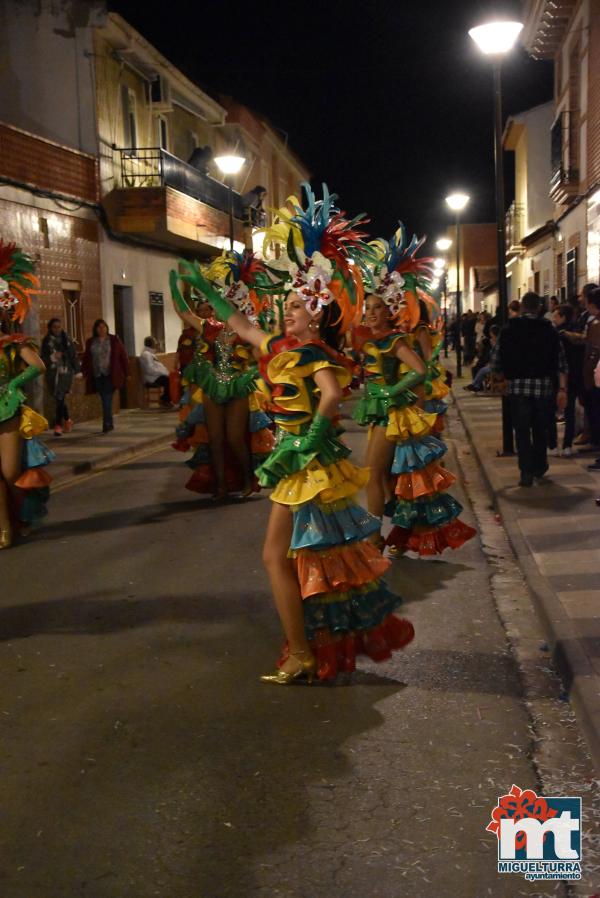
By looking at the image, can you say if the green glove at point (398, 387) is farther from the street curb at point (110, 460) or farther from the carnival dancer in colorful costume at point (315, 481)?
the street curb at point (110, 460)

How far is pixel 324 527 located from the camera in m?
4.86

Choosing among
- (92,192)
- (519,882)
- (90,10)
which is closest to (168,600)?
(519,882)

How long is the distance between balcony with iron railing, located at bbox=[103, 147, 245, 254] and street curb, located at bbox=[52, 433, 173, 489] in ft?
22.2

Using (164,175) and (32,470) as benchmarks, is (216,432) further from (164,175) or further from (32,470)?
(164,175)

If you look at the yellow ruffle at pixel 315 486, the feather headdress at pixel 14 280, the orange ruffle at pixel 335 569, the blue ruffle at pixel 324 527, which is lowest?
the orange ruffle at pixel 335 569

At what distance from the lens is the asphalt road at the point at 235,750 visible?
11.1 ft

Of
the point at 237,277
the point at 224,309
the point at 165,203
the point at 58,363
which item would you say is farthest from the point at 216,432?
the point at 165,203

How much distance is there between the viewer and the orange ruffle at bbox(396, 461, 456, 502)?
7.34 m

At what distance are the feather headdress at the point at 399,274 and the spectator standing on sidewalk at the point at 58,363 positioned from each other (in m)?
10.1

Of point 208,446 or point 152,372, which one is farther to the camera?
point 152,372

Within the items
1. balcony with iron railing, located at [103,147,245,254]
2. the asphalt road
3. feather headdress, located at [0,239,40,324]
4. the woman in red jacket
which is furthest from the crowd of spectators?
balcony with iron railing, located at [103,147,245,254]

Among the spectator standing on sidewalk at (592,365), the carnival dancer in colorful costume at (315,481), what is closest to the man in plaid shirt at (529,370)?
the spectator standing on sidewalk at (592,365)

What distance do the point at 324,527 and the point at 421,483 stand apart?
259 centimetres

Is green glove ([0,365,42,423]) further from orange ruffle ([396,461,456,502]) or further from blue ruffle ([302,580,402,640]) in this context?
blue ruffle ([302,580,402,640])
